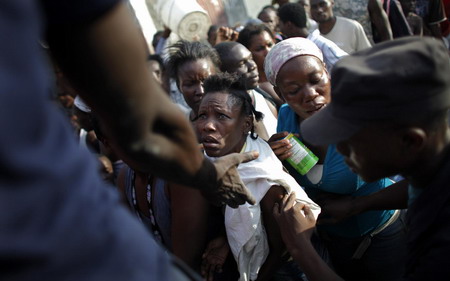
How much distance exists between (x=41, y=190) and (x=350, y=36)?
5178mm

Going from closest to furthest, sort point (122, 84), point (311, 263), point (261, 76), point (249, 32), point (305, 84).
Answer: point (122, 84) < point (311, 263) < point (305, 84) < point (261, 76) < point (249, 32)

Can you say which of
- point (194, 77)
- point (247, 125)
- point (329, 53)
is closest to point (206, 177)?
point (247, 125)

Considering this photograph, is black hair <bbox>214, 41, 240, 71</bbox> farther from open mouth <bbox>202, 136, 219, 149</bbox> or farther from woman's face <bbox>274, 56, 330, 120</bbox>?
open mouth <bbox>202, 136, 219, 149</bbox>

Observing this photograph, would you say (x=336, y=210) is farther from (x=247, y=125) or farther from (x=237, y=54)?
(x=237, y=54)

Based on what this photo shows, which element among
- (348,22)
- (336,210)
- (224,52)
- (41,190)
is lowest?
(348,22)

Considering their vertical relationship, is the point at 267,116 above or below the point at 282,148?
below

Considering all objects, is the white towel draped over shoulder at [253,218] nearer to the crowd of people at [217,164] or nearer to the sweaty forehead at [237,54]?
the crowd of people at [217,164]

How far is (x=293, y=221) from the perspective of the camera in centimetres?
202

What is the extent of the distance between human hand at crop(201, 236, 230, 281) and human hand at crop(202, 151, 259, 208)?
0.66 meters

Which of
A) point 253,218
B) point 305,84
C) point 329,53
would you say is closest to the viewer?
point 253,218

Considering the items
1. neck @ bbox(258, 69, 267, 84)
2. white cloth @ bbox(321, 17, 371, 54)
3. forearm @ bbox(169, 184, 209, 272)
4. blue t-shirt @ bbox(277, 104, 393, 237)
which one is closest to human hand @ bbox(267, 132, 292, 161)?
blue t-shirt @ bbox(277, 104, 393, 237)

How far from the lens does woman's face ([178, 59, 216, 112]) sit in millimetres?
3713

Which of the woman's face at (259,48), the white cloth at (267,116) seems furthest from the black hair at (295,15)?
the white cloth at (267,116)

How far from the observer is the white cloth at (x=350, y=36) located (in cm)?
543
